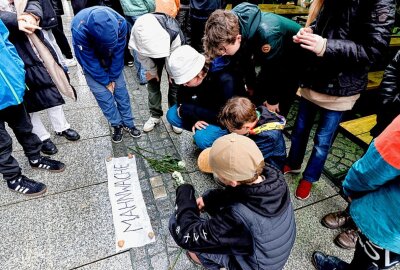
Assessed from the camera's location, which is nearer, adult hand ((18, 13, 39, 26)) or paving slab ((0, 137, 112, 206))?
adult hand ((18, 13, 39, 26))

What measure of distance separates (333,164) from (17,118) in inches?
130

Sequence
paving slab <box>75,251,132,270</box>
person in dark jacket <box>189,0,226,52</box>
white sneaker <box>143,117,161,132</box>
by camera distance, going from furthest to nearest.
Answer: person in dark jacket <box>189,0,226,52</box> < white sneaker <box>143,117,161,132</box> < paving slab <box>75,251,132,270</box>

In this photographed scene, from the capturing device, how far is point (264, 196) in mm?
1265

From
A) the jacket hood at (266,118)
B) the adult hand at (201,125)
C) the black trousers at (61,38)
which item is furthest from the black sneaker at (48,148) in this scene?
the black trousers at (61,38)

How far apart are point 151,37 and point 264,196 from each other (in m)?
1.89

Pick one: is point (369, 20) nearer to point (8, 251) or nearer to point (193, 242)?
point (193, 242)

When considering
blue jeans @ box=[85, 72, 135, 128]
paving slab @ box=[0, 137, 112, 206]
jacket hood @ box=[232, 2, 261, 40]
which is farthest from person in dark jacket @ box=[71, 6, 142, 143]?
jacket hood @ box=[232, 2, 261, 40]

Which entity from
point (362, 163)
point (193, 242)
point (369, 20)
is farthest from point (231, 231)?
point (369, 20)

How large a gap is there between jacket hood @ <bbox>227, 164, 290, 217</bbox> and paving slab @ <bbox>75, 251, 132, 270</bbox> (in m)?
1.17

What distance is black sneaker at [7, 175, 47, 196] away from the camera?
2.44 m

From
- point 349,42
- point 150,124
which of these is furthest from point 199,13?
point 349,42

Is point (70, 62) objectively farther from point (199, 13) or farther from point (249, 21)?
point (249, 21)

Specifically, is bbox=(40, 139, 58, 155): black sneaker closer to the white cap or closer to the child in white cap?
the child in white cap

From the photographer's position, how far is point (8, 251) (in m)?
2.02
